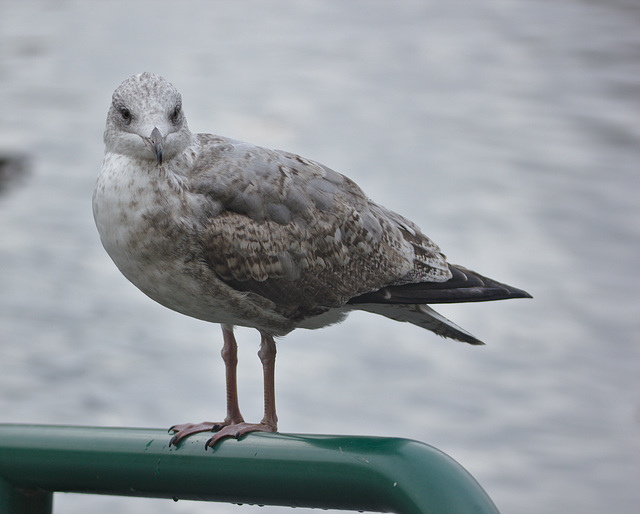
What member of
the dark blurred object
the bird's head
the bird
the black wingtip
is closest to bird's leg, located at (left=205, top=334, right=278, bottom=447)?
the bird

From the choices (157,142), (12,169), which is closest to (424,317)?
(157,142)

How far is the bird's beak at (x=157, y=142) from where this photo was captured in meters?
2.90

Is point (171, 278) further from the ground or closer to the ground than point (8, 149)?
closer to the ground

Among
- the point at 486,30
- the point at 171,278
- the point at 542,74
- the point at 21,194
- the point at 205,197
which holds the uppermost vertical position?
the point at 486,30

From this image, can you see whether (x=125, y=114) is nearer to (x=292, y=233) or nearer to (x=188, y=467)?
(x=292, y=233)

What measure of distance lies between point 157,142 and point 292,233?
60cm

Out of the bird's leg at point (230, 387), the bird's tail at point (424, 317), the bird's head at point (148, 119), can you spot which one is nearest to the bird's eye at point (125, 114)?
the bird's head at point (148, 119)

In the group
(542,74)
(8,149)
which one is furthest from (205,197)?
(542,74)

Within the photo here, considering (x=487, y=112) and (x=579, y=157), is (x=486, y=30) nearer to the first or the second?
(x=487, y=112)

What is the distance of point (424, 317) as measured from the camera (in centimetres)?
371

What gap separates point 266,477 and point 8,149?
1209cm

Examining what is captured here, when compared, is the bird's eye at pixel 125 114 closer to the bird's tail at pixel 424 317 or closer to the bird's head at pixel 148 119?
the bird's head at pixel 148 119

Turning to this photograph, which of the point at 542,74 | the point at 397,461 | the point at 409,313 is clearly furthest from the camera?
the point at 542,74

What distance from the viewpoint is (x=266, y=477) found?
2.21 m
